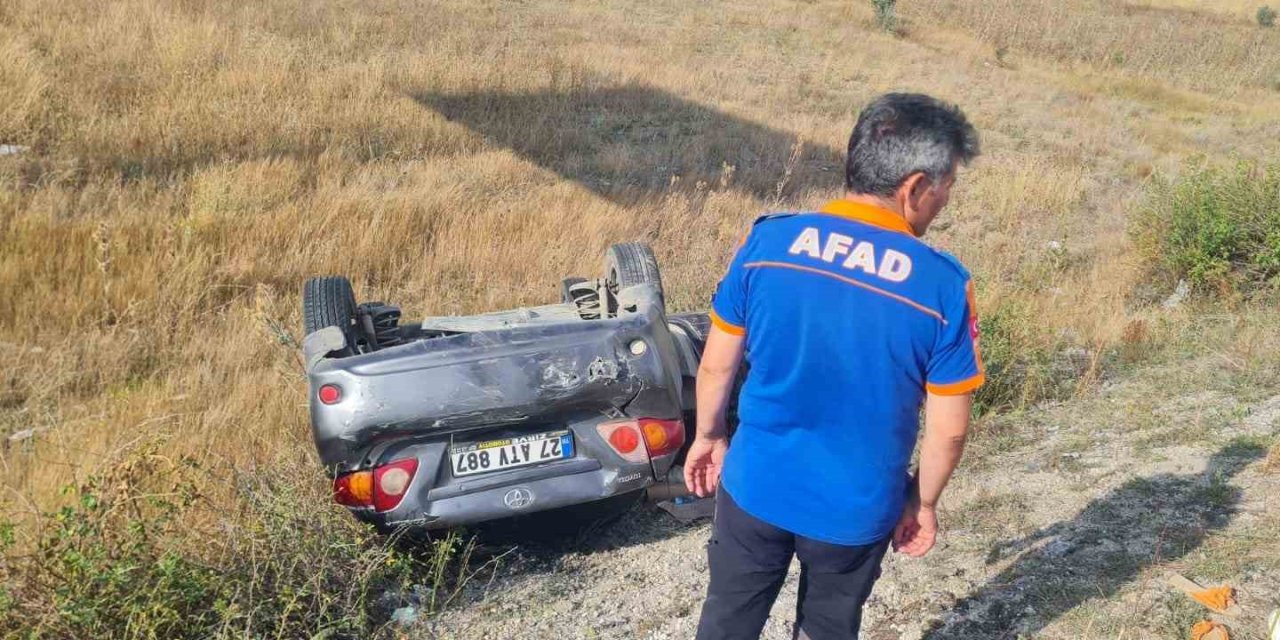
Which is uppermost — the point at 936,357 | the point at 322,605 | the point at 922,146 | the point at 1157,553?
the point at 922,146

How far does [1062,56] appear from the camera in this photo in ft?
71.1

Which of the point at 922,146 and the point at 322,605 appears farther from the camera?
the point at 322,605

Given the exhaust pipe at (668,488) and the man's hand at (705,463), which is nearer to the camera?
the man's hand at (705,463)

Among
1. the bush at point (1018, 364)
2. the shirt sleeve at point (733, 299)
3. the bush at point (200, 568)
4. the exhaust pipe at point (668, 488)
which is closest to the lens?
the shirt sleeve at point (733, 299)

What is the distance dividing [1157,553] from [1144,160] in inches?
414

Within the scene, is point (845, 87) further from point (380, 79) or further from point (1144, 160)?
point (380, 79)

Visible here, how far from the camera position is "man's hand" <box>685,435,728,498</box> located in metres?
2.40

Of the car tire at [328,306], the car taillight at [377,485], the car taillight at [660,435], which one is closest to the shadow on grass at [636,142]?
the car tire at [328,306]

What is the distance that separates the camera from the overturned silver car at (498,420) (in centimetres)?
321

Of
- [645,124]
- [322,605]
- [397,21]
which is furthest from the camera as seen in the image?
[397,21]

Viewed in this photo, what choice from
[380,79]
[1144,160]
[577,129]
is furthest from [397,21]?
[1144,160]

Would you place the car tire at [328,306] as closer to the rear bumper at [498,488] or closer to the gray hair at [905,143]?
the rear bumper at [498,488]

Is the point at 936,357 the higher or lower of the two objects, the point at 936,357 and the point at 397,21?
the higher

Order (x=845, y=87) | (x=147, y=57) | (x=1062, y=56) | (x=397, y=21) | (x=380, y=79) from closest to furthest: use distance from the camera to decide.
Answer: (x=147, y=57), (x=380, y=79), (x=397, y=21), (x=845, y=87), (x=1062, y=56)
